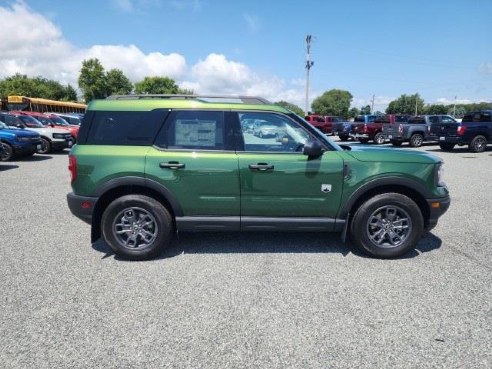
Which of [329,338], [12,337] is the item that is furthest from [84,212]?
[329,338]

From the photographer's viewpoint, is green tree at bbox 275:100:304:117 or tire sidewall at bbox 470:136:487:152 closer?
green tree at bbox 275:100:304:117

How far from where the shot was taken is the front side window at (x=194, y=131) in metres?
3.96

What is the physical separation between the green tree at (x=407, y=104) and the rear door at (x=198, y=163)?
125m

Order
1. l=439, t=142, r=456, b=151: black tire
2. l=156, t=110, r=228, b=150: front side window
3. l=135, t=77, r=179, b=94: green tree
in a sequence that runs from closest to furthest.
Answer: l=156, t=110, r=228, b=150: front side window → l=439, t=142, r=456, b=151: black tire → l=135, t=77, r=179, b=94: green tree

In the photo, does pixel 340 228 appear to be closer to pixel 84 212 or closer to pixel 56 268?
pixel 84 212

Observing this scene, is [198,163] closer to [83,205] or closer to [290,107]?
[83,205]

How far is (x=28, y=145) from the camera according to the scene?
12.5 metres

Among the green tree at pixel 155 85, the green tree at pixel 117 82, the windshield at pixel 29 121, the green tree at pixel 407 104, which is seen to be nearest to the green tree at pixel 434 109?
the green tree at pixel 407 104

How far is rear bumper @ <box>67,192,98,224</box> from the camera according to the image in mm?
3977

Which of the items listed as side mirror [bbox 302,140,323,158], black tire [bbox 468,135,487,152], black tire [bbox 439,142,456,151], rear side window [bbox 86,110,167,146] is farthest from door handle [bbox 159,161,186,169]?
black tire [bbox 439,142,456,151]

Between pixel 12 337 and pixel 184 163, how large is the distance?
2.19 m

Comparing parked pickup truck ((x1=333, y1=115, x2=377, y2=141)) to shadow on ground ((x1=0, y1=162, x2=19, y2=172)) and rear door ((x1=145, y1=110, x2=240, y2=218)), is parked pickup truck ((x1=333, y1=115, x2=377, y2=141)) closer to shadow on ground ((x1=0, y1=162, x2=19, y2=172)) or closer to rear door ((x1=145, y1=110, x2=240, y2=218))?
shadow on ground ((x1=0, y1=162, x2=19, y2=172))

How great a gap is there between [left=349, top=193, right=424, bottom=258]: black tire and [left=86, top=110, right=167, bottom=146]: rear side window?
8.53 feet

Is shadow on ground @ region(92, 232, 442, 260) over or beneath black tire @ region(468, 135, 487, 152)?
beneath
